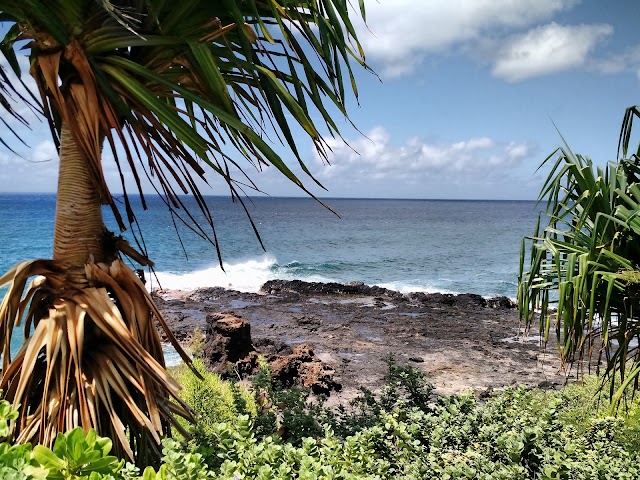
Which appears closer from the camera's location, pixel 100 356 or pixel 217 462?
pixel 100 356

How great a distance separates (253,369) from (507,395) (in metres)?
7.38

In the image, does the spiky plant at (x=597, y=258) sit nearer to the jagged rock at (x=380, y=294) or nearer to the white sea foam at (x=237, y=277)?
the jagged rock at (x=380, y=294)

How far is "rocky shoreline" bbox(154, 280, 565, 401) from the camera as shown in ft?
42.8

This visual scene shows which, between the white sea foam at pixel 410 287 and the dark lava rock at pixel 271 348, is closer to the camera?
the dark lava rock at pixel 271 348

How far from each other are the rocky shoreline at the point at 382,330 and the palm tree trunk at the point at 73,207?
349 inches

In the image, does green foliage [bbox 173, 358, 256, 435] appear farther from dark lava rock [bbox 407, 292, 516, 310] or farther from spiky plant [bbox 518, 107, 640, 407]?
dark lava rock [bbox 407, 292, 516, 310]

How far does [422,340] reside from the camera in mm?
16391

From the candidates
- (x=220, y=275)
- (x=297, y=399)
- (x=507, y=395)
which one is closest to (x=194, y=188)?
(x=297, y=399)

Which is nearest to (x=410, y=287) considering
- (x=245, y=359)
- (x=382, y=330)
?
(x=382, y=330)

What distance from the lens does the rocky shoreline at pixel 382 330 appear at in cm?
Result: 1305

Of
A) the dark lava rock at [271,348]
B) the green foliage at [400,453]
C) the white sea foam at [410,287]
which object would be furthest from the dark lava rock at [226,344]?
the white sea foam at [410,287]

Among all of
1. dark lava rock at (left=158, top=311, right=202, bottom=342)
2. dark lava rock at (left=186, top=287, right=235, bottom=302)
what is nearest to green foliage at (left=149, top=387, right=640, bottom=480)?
dark lava rock at (left=158, top=311, right=202, bottom=342)

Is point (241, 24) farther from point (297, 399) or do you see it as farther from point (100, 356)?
point (297, 399)

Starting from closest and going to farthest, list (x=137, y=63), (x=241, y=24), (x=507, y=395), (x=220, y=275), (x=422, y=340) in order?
(x=241, y=24), (x=137, y=63), (x=507, y=395), (x=422, y=340), (x=220, y=275)
